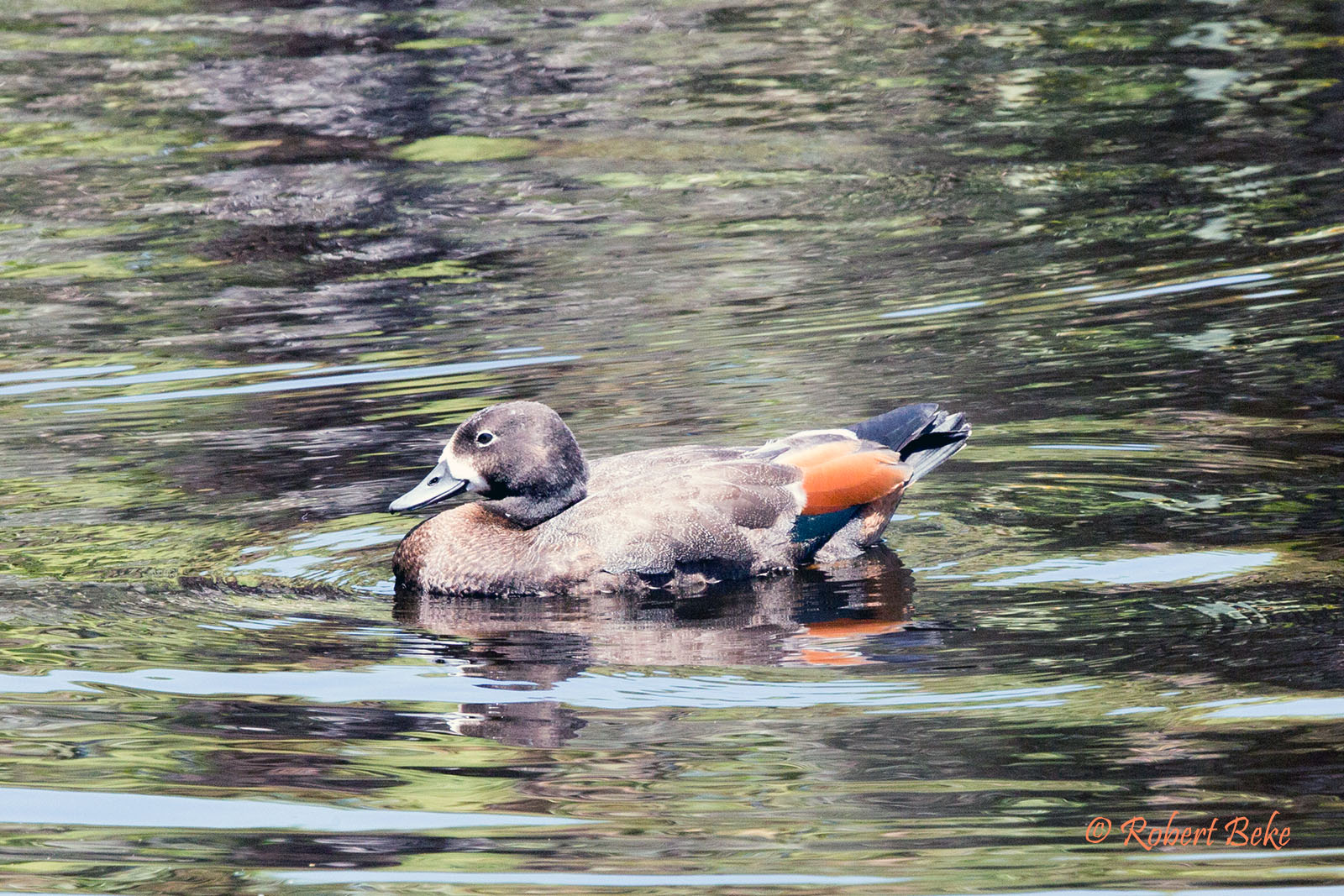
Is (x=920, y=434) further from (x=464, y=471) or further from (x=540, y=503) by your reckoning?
(x=464, y=471)

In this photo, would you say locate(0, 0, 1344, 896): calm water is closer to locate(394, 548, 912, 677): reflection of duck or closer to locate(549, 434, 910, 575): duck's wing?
locate(394, 548, 912, 677): reflection of duck

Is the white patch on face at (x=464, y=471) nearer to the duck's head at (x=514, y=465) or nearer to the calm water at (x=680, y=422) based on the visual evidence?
the duck's head at (x=514, y=465)

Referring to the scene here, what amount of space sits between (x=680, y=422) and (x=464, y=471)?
1883 mm

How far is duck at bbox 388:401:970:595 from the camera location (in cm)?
733

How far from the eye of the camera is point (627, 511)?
738 cm

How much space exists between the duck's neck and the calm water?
1.55 feet

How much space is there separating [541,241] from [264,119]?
4.77 metres

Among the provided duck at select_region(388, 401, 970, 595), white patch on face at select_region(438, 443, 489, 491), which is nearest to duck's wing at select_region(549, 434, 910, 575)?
duck at select_region(388, 401, 970, 595)

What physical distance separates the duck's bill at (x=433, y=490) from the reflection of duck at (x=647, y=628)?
13.8 inches

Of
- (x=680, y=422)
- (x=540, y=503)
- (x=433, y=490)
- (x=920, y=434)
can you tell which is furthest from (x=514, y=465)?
(x=680, y=422)

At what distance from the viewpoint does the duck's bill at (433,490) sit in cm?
750

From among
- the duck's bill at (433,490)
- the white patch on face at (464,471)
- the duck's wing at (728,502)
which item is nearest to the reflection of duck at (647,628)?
the duck's wing at (728,502)

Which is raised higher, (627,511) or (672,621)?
(627,511)

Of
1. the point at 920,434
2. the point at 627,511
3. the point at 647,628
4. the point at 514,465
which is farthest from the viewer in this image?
the point at 920,434
